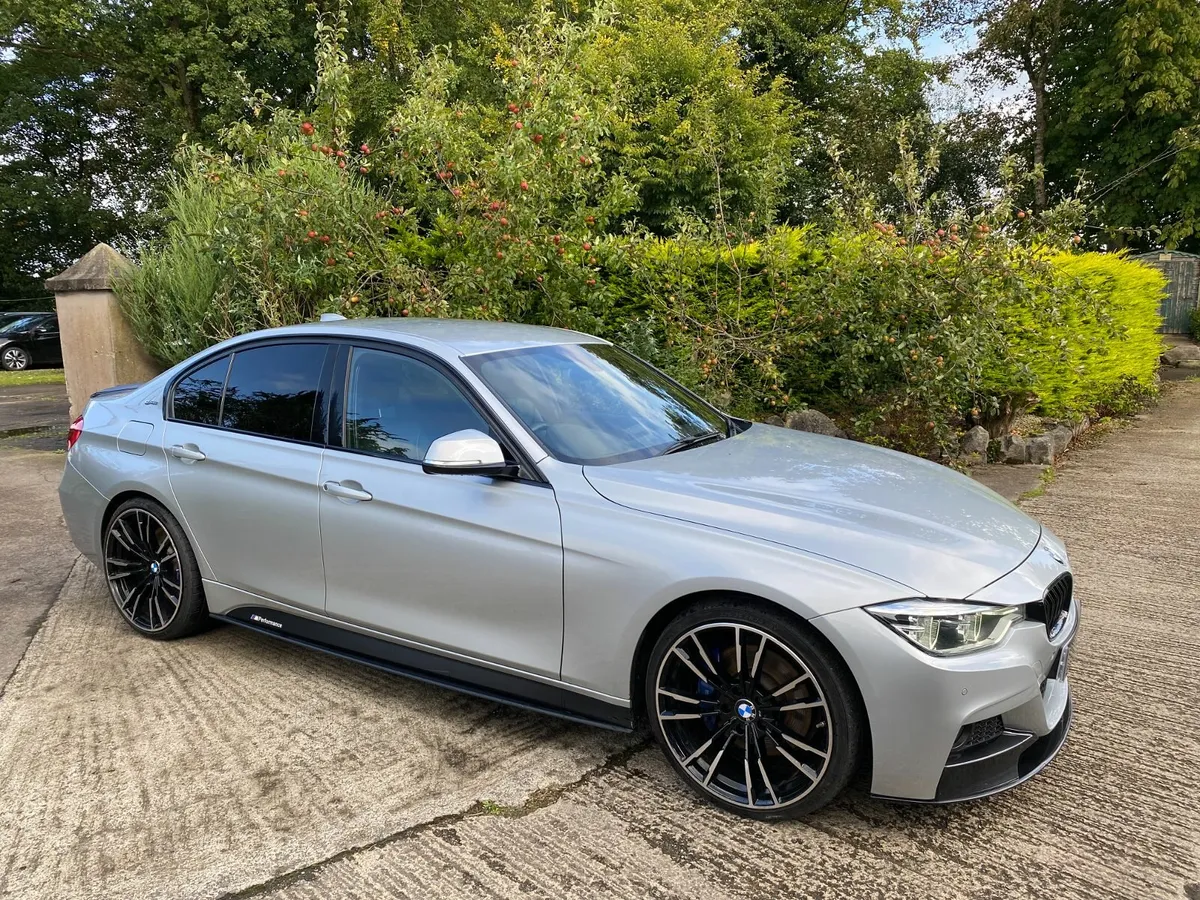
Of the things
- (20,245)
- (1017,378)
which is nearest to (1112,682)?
(1017,378)

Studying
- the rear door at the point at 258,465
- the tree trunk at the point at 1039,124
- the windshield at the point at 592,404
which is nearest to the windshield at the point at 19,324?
the rear door at the point at 258,465

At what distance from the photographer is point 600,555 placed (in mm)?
2934

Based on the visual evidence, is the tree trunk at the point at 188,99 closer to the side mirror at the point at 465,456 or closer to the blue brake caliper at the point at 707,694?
the side mirror at the point at 465,456

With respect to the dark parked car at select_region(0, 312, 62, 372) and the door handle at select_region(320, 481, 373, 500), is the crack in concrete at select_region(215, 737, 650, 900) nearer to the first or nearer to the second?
the door handle at select_region(320, 481, 373, 500)

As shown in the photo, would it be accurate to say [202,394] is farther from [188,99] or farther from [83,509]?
[188,99]

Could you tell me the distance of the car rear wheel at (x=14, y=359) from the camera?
23438 mm

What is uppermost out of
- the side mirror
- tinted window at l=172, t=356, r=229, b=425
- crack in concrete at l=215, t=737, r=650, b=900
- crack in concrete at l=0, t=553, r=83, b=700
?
tinted window at l=172, t=356, r=229, b=425

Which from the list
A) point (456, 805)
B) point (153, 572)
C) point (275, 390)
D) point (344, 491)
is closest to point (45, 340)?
point (153, 572)

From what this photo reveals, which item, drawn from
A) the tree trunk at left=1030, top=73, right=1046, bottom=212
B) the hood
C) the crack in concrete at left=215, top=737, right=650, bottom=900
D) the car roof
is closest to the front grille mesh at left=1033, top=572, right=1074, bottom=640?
the hood

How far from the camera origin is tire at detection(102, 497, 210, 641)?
4195 mm

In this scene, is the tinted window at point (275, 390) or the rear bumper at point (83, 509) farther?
the rear bumper at point (83, 509)

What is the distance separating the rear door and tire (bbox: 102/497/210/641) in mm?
194

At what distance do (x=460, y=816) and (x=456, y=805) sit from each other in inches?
2.7

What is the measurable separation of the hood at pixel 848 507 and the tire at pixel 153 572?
87.6 inches
